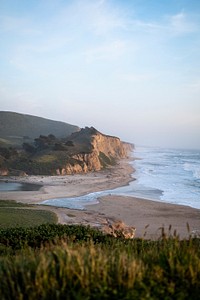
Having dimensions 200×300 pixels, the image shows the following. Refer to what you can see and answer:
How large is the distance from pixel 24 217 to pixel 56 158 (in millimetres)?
45736

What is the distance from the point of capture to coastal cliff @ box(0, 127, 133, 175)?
6131 centimetres

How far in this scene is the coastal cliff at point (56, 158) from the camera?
6131cm

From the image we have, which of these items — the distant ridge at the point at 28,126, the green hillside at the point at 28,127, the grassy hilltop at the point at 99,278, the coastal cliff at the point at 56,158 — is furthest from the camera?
the distant ridge at the point at 28,126

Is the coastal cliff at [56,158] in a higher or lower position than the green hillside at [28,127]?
lower

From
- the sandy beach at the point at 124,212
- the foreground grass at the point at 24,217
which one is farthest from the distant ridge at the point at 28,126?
the foreground grass at the point at 24,217

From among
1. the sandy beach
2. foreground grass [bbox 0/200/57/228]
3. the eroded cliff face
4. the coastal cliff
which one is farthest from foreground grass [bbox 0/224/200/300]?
the eroded cliff face

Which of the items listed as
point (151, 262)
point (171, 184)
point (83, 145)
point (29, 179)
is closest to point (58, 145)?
point (83, 145)

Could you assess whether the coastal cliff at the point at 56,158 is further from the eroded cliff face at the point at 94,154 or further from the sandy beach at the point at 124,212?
the sandy beach at the point at 124,212

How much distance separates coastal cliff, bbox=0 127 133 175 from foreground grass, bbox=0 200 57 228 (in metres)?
33.0

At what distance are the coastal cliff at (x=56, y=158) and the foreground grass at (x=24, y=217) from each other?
108ft

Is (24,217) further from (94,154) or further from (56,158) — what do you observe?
(94,154)

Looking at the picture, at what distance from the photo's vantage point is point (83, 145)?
80062mm

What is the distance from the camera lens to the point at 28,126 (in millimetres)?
142375

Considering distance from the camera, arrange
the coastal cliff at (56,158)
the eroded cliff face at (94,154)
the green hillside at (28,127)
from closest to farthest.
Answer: the coastal cliff at (56,158) → the eroded cliff face at (94,154) → the green hillside at (28,127)
